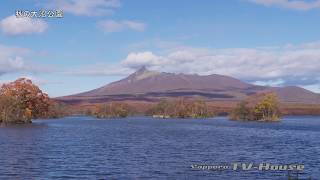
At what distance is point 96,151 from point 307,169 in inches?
1223

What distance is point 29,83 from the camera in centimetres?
18188

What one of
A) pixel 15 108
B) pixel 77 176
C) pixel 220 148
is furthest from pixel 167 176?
pixel 15 108

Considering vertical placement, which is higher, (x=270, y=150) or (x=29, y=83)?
(x=29, y=83)

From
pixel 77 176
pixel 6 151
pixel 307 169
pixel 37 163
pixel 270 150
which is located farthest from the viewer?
pixel 270 150

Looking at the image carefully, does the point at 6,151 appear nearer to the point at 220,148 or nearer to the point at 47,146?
the point at 47,146

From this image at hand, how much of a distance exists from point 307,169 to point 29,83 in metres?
142

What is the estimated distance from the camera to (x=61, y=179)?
46562mm

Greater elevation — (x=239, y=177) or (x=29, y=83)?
(x=29, y=83)

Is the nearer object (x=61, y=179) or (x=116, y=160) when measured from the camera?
(x=61, y=179)

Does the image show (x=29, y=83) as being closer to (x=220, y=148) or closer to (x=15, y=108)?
(x=15, y=108)

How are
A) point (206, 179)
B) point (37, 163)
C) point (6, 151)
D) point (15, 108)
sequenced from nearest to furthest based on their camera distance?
point (206, 179), point (37, 163), point (6, 151), point (15, 108)

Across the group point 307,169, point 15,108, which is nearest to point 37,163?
point 307,169

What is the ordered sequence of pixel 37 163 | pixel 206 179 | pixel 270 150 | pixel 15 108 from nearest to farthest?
pixel 206 179 < pixel 37 163 < pixel 270 150 < pixel 15 108

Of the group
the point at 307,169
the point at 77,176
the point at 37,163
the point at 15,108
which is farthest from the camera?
the point at 15,108
